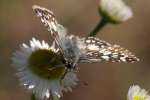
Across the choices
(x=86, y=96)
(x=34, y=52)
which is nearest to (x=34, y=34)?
(x=86, y=96)

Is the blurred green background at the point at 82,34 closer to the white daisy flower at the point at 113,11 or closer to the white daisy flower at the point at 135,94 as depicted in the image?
the white daisy flower at the point at 113,11

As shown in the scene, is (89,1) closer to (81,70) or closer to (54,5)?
(54,5)

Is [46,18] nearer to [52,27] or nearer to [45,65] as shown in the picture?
[52,27]

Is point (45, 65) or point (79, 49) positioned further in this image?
point (45, 65)

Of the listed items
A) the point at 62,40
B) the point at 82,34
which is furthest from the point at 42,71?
the point at 82,34

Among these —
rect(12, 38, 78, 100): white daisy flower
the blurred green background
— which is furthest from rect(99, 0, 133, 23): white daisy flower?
the blurred green background

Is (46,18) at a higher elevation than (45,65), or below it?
higher
